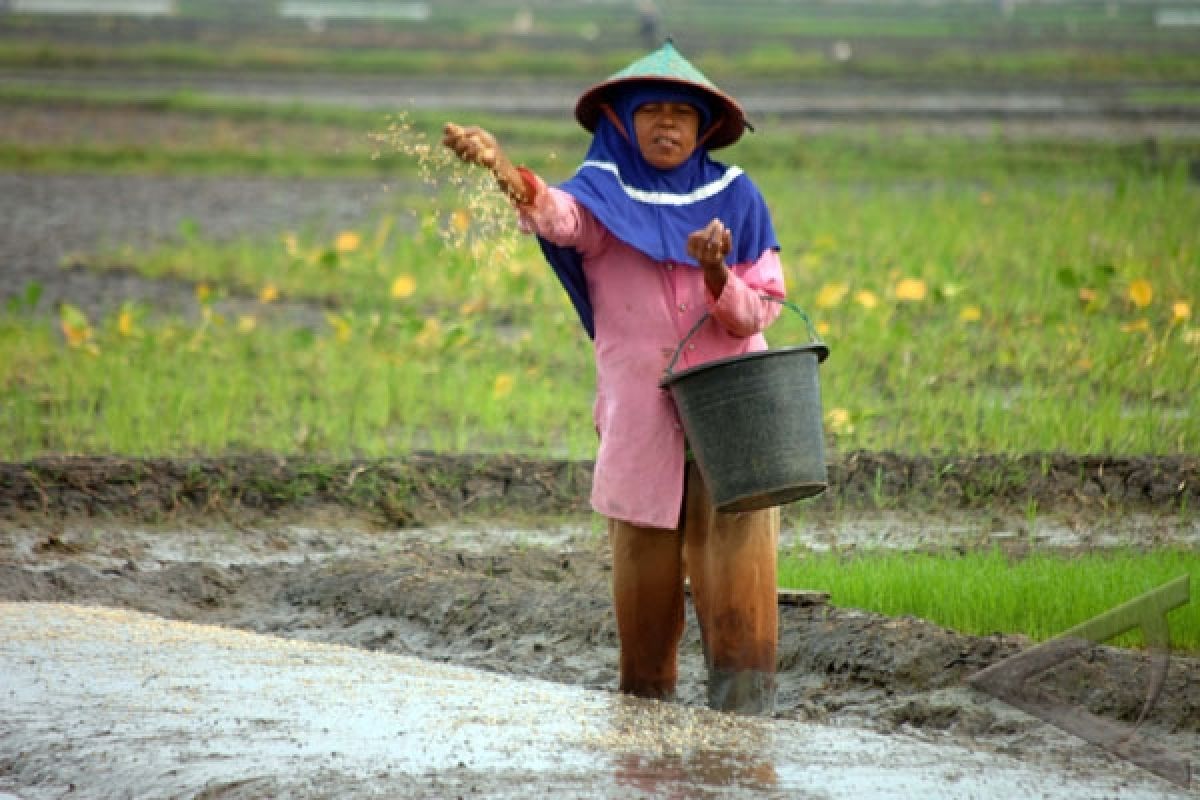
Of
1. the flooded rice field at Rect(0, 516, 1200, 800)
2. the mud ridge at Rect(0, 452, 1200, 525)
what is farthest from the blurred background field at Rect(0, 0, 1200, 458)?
the flooded rice field at Rect(0, 516, 1200, 800)

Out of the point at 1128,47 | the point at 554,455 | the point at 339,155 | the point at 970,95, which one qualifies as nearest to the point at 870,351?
the point at 554,455

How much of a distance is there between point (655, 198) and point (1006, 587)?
175cm

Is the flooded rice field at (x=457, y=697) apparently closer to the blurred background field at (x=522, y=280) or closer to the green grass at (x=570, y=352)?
the blurred background field at (x=522, y=280)

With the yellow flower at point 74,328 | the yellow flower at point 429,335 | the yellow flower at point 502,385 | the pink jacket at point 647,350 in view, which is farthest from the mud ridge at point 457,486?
the pink jacket at point 647,350

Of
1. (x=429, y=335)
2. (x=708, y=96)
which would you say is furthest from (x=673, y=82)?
(x=429, y=335)

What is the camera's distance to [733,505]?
3896 millimetres

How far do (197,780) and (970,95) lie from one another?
68.6ft

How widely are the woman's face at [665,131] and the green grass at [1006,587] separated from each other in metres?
1.64

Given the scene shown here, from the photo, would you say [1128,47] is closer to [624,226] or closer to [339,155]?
[339,155]

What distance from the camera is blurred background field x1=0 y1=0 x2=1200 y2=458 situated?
7273mm

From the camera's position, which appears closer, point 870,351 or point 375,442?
point 375,442

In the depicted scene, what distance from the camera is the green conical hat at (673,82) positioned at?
154 inches

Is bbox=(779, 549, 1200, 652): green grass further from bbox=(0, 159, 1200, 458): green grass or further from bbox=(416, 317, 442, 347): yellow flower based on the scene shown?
bbox=(416, 317, 442, 347): yellow flower

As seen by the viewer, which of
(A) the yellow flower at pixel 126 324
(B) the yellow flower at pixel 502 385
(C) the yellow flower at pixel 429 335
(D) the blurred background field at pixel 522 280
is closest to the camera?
(D) the blurred background field at pixel 522 280
